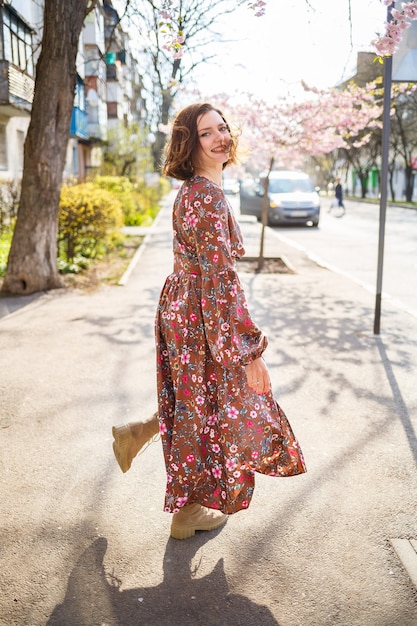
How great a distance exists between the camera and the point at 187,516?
10.2ft

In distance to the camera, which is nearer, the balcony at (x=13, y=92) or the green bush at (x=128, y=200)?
the balcony at (x=13, y=92)

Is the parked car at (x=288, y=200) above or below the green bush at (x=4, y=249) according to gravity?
above

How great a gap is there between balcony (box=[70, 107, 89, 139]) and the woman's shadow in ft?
99.3

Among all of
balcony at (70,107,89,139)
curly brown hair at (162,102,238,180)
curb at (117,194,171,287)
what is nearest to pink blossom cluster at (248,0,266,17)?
curly brown hair at (162,102,238,180)

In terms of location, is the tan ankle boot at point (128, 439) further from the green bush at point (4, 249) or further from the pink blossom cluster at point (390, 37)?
the green bush at point (4, 249)

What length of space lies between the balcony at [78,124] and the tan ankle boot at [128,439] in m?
29.6

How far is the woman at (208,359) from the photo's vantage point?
2764 mm

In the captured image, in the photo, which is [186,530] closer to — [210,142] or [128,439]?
[128,439]

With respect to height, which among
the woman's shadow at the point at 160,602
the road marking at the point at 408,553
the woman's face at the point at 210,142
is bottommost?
the woman's shadow at the point at 160,602

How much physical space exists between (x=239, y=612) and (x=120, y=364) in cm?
366

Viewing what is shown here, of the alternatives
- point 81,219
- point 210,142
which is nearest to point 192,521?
point 210,142

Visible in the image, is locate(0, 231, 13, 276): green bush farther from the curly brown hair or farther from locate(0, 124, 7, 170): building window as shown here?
locate(0, 124, 7, 170): building window

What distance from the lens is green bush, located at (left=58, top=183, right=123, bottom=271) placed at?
11.7 m

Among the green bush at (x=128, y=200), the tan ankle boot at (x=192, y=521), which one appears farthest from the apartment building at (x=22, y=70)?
the tan ankle boot at (x=192, y=521)
